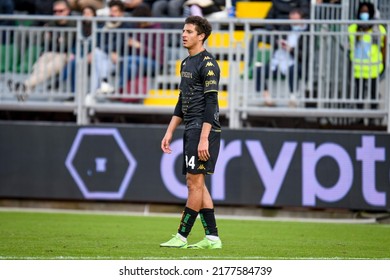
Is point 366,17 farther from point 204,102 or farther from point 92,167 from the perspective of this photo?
point 204,102

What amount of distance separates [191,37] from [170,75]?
732 cm

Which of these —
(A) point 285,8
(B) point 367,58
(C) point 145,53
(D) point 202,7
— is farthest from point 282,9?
(C) point 145,53

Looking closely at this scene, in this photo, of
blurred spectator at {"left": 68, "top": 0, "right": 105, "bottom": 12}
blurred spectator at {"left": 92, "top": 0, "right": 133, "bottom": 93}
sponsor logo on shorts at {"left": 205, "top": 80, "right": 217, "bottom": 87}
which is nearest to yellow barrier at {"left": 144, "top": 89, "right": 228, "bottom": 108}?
blurred spectator at {"left": 92, "top": 0, "right": 133, "bottom": 93}

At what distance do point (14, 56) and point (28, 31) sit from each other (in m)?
0.49

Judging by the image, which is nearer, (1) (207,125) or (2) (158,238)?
(1) (207,125)

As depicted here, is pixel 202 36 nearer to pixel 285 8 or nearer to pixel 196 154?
pixel 196 154

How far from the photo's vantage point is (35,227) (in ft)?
49.3

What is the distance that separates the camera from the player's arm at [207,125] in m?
11.8

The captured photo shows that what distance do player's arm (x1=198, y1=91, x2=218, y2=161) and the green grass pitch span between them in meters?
1.01

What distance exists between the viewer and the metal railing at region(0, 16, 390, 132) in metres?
18.8

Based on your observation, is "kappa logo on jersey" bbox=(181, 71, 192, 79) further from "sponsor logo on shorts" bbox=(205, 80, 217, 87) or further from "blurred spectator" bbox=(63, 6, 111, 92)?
"blurred spectator" bbox=(63, 6, 111, 92)

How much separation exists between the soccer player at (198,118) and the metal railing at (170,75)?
22.0 feet

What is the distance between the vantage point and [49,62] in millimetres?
19297

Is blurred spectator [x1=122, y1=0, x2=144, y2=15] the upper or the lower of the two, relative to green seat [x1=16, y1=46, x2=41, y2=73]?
upper
